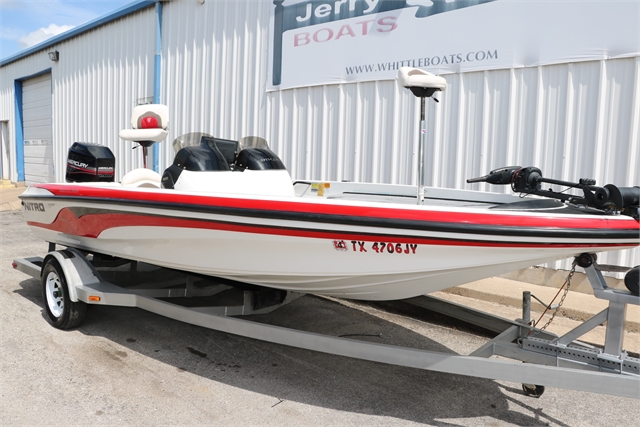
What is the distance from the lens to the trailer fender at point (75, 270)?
3.61 meters

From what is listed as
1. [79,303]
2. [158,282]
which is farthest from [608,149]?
[79,303]

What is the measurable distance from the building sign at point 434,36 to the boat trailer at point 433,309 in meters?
2.63

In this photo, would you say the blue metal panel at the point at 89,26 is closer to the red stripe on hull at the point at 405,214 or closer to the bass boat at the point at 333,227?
the bass boat at the point at 333,227

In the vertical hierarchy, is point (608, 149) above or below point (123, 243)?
above

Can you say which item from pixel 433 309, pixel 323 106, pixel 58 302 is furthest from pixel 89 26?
pixel 433 309

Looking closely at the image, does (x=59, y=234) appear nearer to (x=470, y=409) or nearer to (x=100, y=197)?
(x=100, y=197)

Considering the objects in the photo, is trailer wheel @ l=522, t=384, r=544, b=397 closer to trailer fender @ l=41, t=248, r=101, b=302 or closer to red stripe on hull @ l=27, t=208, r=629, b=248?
red stripe on hull @ l=27, t=208, r=629, b=248

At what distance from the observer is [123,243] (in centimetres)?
356

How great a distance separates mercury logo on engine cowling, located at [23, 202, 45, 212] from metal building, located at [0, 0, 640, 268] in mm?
3289

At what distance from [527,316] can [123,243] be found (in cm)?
258

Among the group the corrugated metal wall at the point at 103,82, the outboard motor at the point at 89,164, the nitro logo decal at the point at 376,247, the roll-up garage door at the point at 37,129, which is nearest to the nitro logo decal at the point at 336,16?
the outboard motor at the point at 89,164

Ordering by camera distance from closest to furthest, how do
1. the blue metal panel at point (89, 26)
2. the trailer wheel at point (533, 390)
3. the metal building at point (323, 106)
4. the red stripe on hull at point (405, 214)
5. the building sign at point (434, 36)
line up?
1. the red stripe on hull at point (405, 214)
2. the trailer wheel at point (533, 390)
3. the building sign at point (434, 36)
4. the metal building at point (323, 106)
5. the blue metal panel at point (89, 26)

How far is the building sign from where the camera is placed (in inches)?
175

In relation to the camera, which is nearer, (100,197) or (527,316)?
(527,316)
